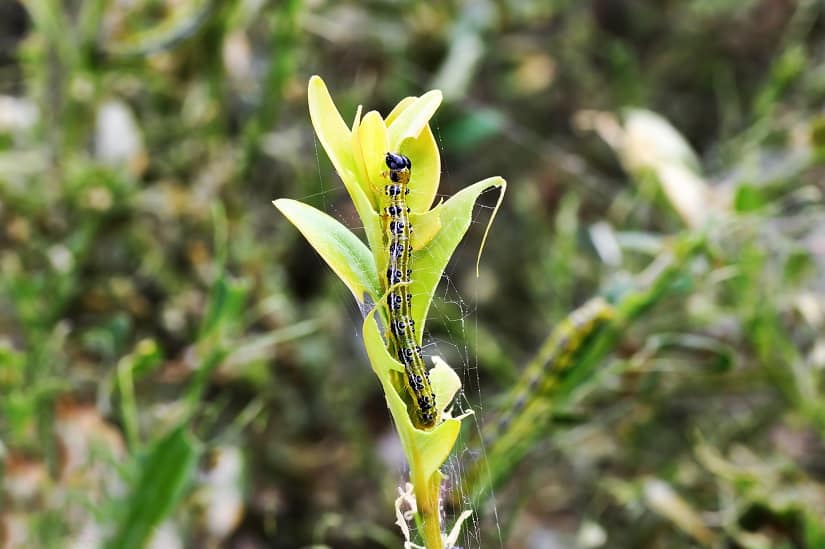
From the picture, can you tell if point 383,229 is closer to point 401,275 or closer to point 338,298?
point 401,275

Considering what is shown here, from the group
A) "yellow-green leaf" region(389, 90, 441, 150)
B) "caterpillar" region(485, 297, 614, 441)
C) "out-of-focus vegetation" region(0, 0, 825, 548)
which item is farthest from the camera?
"out-of-focus vegetation" region(0, 0, 825, 548)

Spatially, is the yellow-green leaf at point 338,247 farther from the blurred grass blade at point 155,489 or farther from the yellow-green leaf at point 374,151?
the blurred grass blade at point 155,489

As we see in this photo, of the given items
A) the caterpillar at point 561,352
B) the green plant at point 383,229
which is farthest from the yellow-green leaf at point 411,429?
the caterpillar at point 561,352

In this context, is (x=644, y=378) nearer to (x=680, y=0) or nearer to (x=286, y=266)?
(x=286, y=266)

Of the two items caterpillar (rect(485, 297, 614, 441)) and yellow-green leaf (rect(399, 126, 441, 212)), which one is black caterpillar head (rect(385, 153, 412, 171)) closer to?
yellow-green leaf (rect(399, 126, 441, 212))

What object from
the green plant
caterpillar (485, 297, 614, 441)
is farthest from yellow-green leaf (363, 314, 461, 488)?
caterpillar (485, 297, 614, 441)

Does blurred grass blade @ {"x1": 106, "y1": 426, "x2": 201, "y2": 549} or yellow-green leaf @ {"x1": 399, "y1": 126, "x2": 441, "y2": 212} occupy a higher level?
yellow-green leaf @ {"x1": 399, "y1": 126, "x2": 441, "y2": 212}
